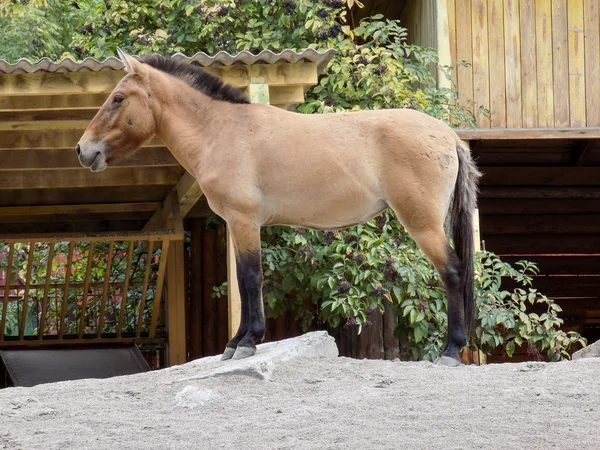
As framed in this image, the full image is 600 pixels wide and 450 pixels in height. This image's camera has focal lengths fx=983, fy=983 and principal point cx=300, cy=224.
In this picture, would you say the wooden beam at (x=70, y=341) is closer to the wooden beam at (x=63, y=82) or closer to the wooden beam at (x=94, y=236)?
the wooden beam at (x=94, y=236)

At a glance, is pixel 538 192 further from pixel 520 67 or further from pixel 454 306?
pixel 454 306

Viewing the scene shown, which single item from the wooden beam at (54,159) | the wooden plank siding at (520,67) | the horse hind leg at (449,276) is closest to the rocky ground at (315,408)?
the horse hind leg at (449,276)

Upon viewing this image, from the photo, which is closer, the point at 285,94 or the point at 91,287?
the point at 285,94

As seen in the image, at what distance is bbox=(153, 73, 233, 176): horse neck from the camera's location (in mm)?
6328

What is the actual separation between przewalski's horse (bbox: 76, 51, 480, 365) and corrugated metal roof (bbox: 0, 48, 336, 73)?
0.95 meters

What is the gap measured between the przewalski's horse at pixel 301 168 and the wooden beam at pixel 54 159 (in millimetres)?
2759

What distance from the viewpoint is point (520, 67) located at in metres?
10.5

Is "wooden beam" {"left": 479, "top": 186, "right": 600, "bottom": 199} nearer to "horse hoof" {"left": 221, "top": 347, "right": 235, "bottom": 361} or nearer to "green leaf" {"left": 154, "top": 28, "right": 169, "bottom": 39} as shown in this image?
"green leaf" {"left": 154, "top": 28, "right": 169, "bottom": 39}

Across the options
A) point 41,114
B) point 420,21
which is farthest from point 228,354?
point 420,21

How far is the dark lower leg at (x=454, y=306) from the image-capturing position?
240 inches

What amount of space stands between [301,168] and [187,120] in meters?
0.84

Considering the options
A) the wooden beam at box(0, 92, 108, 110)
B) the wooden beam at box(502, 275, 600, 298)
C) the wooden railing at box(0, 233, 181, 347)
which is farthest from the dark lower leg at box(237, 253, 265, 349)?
the wooden beam at box(502, 275, 600, 298)

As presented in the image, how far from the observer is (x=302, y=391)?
5.45m

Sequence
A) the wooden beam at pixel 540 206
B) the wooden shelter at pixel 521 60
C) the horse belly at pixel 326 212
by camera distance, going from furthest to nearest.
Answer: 1. the wooden beam at pixel 540 206
2. the wooden shelter at pixel 521 60
3. the horse belly at pixel 326 212
